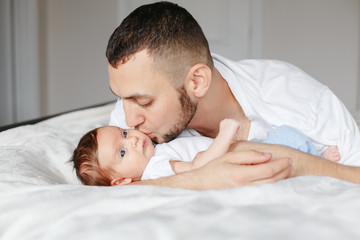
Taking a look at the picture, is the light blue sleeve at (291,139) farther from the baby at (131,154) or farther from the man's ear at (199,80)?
the man's ear at (199,80)

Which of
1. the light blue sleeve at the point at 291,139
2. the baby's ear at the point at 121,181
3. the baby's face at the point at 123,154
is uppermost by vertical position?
the light blue sleeve at the point at 291,139

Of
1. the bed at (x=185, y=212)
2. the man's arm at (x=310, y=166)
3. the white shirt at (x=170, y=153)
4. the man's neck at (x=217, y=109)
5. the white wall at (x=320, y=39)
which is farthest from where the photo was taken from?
the white wall at (x=320, y=39)

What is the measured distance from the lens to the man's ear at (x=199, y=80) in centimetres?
154

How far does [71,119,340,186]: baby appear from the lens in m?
1.42

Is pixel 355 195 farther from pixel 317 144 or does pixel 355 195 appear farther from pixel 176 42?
pixel 176 42

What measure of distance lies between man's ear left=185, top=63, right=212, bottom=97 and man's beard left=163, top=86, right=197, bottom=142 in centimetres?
3

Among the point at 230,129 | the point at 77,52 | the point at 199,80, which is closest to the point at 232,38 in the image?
the point at 77,52

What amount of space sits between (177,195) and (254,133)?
2.37 feet

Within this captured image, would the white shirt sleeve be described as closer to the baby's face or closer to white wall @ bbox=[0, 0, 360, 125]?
the baby's face

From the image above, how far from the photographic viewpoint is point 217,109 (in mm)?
1686

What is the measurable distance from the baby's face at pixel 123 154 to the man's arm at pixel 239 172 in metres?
0.36

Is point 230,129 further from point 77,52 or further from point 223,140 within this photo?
point 77,52

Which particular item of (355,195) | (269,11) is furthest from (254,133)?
(269,11)

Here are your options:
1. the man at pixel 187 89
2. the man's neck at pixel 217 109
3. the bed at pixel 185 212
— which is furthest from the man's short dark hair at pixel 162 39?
the bed at pixel 185 212
